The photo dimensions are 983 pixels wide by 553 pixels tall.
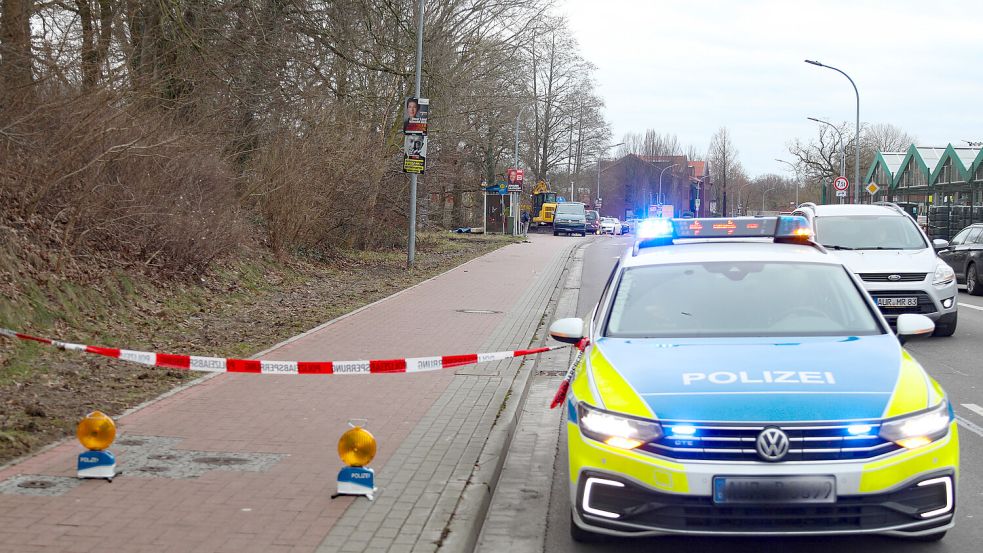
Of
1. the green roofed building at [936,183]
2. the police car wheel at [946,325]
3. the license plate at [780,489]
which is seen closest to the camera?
the license plate at [780,489]

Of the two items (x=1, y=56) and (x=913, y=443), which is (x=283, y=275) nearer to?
(x=1, y=56)

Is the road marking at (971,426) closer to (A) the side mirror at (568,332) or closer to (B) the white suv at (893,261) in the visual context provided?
(A) the side mirror at (568,332)

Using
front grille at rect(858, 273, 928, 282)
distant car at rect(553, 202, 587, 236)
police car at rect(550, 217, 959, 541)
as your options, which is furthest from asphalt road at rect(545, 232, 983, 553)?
distant car at rect(553, 202, 587, 236)

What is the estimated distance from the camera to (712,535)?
445 centimetres

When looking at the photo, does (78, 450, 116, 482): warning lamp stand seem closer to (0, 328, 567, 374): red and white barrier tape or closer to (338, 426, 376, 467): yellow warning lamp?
(0, 328, 567, 374): red and white barrier tape

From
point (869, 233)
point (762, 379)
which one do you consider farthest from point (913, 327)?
point (869, 233)

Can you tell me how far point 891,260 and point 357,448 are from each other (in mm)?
10185

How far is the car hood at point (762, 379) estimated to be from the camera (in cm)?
448

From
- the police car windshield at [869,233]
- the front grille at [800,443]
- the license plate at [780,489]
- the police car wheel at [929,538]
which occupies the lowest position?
the police car wheel at [929,538]

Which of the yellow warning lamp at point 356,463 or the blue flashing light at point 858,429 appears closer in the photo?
the blue flashing light at point 858,429

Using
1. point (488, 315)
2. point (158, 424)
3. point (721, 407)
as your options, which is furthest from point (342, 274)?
point (721, 407)

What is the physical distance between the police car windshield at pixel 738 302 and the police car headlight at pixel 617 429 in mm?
1041

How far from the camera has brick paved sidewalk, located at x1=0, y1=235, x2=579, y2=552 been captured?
4.98m

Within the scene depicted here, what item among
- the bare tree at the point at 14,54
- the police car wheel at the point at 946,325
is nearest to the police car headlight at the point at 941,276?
the police car wheel at the point at 946,325
